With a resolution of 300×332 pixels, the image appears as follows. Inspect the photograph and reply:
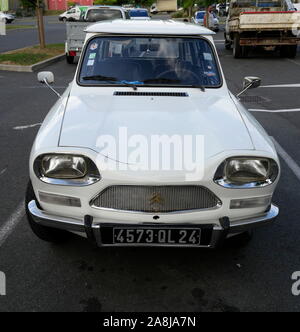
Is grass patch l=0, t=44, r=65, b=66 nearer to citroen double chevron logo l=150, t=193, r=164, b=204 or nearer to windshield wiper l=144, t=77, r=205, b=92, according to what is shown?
Answer: windshield wiper l=144, t=77, r=205, b=92

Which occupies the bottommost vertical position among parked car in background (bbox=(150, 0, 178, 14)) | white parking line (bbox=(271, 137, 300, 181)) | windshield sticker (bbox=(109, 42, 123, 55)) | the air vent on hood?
white parking line (bbox=(271, 137, 300, 181))

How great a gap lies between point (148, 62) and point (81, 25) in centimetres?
941

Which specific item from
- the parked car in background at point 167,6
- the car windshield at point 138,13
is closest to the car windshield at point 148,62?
the car windshield at point 138,13

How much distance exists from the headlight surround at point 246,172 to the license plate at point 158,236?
0.39 m

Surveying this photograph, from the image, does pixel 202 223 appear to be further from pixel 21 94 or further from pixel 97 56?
pixel 21 94

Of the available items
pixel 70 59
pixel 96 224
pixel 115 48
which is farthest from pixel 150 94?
pixel 70 59

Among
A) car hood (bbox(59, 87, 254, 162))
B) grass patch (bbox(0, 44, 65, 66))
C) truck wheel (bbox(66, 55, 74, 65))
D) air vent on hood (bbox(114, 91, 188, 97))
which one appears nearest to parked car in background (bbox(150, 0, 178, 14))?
grass patch (bbox(0, 44, 65, 66))

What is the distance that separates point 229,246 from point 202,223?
2.75ft

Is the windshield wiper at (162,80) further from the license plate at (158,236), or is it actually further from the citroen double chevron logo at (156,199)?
the license plate at (158,236)

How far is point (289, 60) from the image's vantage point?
46.5ft

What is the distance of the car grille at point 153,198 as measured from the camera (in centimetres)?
241

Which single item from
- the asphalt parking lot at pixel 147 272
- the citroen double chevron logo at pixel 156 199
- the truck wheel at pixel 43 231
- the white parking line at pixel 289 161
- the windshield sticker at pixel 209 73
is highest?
the windshield sticker at pixel 209 73

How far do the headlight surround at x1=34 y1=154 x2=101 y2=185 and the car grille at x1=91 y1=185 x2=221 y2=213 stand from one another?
0.50 ft

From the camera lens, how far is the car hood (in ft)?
8.53
